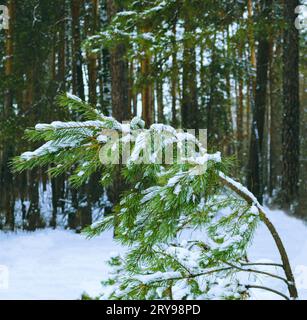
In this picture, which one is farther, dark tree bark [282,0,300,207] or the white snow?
dark tree bark [282,0,300,207]

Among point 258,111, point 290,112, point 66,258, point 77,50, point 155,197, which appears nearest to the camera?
point 155,197

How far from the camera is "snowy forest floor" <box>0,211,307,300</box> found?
541 centimetres

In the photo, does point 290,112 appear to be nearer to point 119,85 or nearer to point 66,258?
point 119,85

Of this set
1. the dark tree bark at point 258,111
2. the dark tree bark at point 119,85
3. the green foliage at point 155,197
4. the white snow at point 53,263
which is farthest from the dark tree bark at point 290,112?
the green foliage at point 155,197

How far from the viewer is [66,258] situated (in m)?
7.52

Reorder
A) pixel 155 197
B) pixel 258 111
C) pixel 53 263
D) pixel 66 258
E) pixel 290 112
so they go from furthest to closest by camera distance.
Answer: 1. pixel 258 111
2. pixel 290 112
3. pixel 66 258
4. pixel 53 263
5. pixel 155 197

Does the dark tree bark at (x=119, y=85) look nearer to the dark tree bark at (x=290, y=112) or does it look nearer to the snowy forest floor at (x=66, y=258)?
the snowy forest floor at (x=66, y=258)

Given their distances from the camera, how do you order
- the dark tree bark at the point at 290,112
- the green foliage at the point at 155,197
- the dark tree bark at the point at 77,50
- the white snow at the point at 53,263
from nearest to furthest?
the green foliage at the point at 155,197, the white snow at the point at 53,263, the dark tree bark at the point at 290,112, the dark tree bark at the point at 77,50

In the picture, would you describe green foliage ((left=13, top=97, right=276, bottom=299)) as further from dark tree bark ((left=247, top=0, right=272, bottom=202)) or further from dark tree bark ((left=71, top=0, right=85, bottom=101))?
dark tree bark ((left=71, top=0, right=85, bottom=101))

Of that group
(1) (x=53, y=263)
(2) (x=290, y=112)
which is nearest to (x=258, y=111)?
(2) (x=290, y=112)

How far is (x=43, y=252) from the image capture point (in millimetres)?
8203

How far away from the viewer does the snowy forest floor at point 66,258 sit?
17.7 ft

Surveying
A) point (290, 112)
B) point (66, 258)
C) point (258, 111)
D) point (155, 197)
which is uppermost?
point (258, 111)

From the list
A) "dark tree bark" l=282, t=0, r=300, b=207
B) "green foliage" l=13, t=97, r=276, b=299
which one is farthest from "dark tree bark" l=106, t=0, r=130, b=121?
"green foliage" l=13, t=97, r=276, b=299
